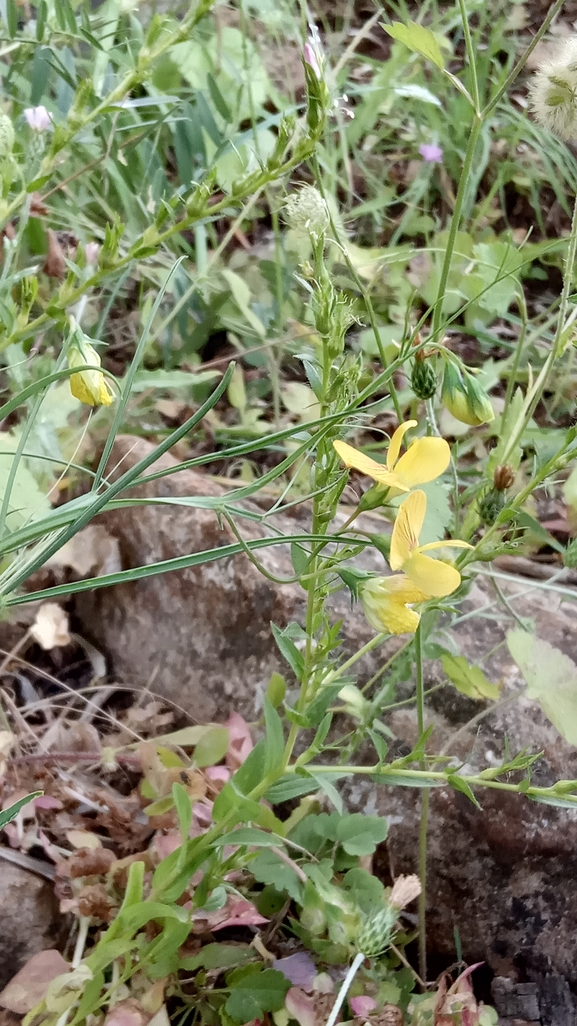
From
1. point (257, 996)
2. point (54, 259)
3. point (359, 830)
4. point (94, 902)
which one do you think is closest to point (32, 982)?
point (94, 902)

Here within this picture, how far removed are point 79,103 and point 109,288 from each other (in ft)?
2.13

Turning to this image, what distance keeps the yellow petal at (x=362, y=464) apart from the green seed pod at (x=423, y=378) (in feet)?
0.34

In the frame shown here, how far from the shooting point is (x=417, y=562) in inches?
17.5

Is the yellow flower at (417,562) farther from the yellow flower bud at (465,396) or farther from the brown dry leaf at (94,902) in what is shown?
the brown dry leaf at (94,902)

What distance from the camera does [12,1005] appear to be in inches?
22.3

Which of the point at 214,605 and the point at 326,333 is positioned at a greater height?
the point at 326,333

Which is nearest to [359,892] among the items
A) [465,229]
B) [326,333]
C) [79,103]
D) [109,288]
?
[326,333]

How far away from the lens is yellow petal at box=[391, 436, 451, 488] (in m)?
0.45

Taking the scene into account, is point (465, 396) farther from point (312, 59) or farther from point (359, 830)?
point (359, 830)

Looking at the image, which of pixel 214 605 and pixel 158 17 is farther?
pixel 214 605

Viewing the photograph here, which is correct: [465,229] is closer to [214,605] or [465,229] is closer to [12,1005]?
[214,605]

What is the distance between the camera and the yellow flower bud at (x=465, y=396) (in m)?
0.54

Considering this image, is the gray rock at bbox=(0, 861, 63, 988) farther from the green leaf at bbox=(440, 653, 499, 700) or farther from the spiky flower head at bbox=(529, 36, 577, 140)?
the spiky flower head at bbox=(529, 36, 577, 140)

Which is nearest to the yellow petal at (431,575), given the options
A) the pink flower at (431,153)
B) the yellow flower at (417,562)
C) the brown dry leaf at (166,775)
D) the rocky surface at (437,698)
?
the yellow flower at (417,562)
